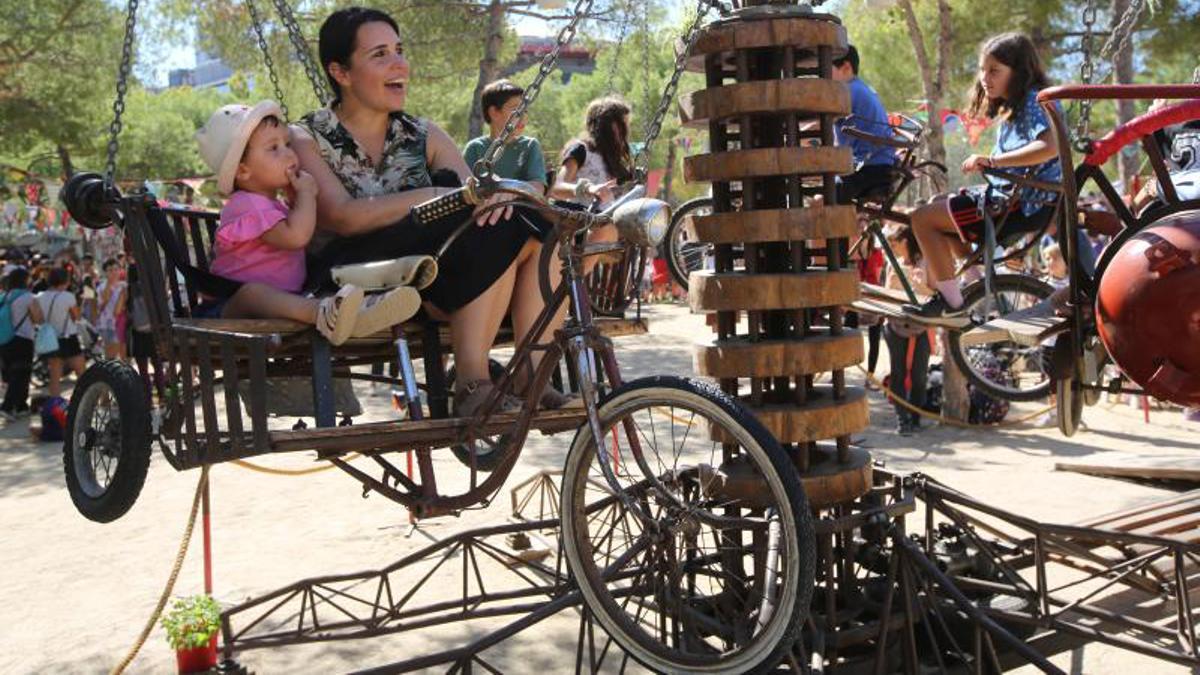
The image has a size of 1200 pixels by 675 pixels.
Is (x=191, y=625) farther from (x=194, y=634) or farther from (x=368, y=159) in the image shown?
(x=368, y=159)

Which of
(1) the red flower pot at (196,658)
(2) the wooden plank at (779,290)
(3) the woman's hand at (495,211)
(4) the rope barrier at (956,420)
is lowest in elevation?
(4) the rope barrier at (956,420)

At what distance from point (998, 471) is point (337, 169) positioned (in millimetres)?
5290

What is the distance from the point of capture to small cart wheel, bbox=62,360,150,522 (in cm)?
349

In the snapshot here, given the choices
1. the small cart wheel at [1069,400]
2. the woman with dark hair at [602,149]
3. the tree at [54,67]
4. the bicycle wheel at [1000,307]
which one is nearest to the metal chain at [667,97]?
the small cart wheel at [1069,400]

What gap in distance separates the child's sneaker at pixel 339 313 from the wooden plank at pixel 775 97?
127cm

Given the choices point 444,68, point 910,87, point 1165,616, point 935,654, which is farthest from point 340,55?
point 910,87

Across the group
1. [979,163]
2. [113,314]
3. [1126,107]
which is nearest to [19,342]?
[113,314]

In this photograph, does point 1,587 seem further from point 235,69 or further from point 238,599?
point 235,69

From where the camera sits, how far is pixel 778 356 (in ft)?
11.6

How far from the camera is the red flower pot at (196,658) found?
13.6 ft

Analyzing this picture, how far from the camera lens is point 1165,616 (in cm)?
404

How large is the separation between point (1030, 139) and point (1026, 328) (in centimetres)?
172

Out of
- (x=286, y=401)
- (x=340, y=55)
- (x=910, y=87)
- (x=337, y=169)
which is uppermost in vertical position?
(x=910, y=87)

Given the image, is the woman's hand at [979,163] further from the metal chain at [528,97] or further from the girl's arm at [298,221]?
the girl's arm at [298,221]
